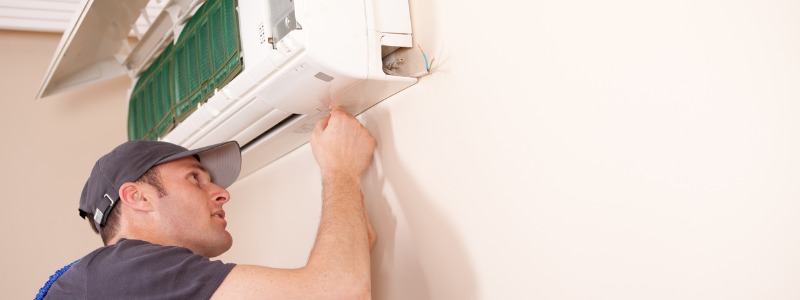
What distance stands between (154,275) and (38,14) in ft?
6.25

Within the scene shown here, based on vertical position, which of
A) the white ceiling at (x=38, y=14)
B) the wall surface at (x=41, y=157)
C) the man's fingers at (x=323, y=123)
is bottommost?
the wall surface at (x=41, y=157)

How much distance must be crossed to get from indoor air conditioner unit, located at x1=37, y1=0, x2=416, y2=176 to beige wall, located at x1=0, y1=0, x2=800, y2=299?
0.12 m

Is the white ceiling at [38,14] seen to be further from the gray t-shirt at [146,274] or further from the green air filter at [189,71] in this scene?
the gray t-shirt at [146,274]

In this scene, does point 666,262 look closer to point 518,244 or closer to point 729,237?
point 729,237

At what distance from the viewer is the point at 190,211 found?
1570 millimetres

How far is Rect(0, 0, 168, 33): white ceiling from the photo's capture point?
2.62 m

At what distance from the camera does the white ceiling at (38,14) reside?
8.61ft

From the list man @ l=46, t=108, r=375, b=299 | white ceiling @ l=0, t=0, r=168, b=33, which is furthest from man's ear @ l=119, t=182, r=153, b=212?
white ceiling @ l=0, t=0, r=168, b=33

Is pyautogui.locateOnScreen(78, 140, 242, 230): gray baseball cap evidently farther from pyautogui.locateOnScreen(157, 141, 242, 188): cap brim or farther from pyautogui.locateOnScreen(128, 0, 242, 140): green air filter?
pyautogui.locateOnScreen(128, 0, 242, 140): green air filter

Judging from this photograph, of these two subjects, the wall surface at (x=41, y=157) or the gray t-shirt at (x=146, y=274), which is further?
the wall surface at (x=41, y=157)

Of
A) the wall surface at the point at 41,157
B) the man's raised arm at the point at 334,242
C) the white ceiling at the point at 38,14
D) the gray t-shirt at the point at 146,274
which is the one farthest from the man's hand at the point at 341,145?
the wall surface at the point at 41,157

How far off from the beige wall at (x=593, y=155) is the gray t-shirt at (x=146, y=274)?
45cm

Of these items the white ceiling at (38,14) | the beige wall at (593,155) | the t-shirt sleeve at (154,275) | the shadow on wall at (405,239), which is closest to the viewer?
the beige wall at (593,155)

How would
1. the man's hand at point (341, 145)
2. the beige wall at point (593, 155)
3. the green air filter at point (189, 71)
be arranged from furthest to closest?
the green air filter at point (189, 71) → the man's hand at point (341, 145) → the beige wall at point (593, 155)
